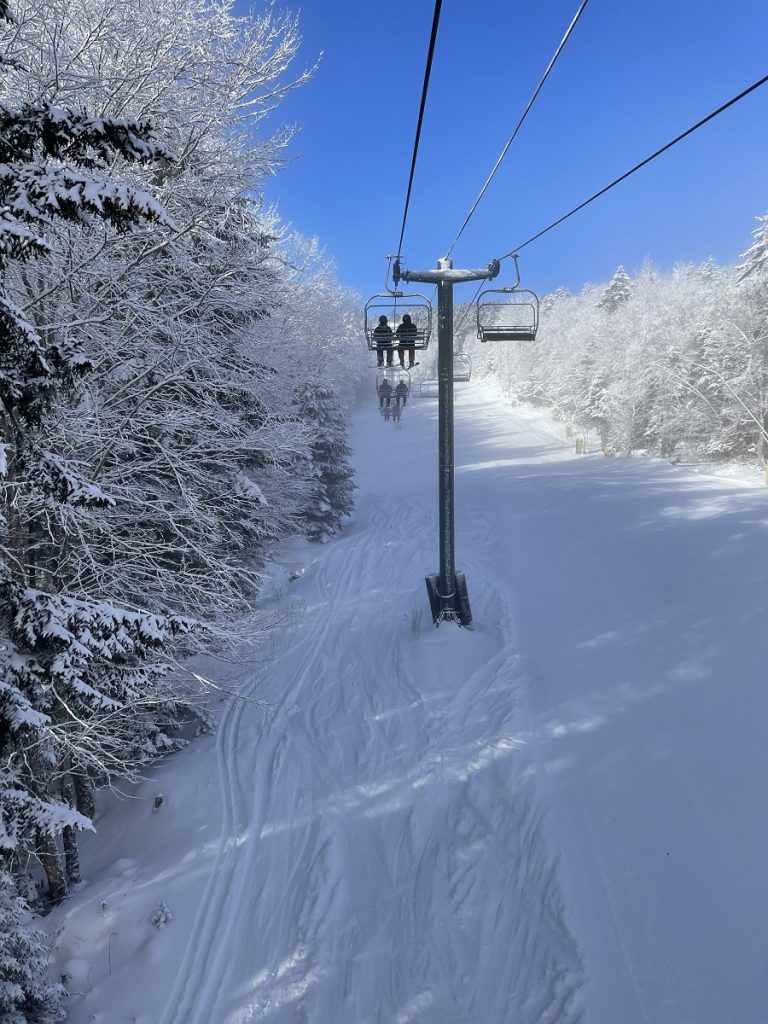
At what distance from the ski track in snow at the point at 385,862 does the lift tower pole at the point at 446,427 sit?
67cm

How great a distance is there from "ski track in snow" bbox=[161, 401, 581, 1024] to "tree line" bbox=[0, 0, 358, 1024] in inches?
59.2

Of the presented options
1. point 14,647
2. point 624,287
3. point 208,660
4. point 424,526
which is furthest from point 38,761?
point 624,287

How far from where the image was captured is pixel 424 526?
19.5 metres

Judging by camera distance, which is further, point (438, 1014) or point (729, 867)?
point (729, 867)

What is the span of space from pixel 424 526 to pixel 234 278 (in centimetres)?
1284

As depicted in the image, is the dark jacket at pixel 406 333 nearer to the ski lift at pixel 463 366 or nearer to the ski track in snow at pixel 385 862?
the ski lift at pixel 463 366

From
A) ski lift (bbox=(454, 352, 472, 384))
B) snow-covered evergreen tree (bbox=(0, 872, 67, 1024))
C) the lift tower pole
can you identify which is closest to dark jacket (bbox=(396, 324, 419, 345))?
the lift tower pole

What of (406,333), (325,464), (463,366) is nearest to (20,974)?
(406,333)

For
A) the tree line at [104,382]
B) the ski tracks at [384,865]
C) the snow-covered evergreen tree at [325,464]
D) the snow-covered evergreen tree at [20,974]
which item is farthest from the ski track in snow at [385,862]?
the snow-covered evergreen tree at [325,464]

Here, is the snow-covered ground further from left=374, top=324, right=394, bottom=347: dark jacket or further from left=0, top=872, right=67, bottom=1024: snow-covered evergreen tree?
left=374, top=324, right=394, bottom=347: dark jacket

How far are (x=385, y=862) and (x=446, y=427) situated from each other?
22.2 feet

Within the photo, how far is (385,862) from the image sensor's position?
5824mm

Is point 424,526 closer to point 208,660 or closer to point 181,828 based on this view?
point 208,660

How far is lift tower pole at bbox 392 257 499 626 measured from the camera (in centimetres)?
938
